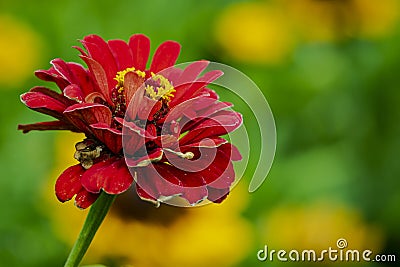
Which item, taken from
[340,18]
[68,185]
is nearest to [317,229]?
[340,18]

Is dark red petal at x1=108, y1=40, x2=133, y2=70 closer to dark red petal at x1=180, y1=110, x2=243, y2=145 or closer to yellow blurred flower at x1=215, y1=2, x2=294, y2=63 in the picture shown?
dark red petal at x1=180, y1=110, x2=243, y2=145

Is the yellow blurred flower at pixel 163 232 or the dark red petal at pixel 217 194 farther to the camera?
the yellow blurred flower at pixel 163 232

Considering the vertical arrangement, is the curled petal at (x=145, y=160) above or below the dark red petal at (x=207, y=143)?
below

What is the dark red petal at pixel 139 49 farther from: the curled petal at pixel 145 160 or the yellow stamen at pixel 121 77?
the curled petal at pixel 145 160

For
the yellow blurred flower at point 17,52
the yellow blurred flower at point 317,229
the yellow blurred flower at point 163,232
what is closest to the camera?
the yellow blurred flower at point 163,232

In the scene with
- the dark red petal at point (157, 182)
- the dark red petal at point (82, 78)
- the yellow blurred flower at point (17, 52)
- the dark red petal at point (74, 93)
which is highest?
the yellow blurred flower at point (17, 52)

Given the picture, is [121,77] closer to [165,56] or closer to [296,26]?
[165,56]

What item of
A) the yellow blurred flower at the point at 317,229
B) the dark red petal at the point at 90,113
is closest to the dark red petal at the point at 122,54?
the dark red petal at the point at 90,113

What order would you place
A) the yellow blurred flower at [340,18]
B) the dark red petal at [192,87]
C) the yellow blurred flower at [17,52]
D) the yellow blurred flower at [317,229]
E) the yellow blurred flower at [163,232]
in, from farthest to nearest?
the yellow blurred flower at [340,18], the yellow blurred flower at [17,52], the yellow blurred flower at [317,229], the yellow blurred flower at [163,232], the dark red petal at [192,87]
